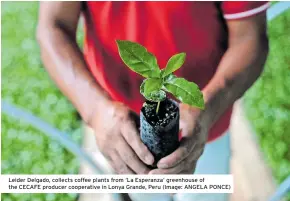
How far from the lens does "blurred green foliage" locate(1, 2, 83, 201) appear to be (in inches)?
34.9

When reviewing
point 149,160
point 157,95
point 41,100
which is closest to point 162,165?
point 149,160

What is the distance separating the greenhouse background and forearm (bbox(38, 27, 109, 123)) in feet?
0.09

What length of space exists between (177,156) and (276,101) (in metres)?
0.21

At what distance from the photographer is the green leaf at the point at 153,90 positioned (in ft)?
2.37

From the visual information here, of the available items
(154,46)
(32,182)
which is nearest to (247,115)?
(154,46)

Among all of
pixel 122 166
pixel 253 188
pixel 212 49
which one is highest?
pixel 212 49

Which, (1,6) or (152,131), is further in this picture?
(1,6)

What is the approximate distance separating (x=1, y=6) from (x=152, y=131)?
0.37 meters

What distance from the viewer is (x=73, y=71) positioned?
86cm

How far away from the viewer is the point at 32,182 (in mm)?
875

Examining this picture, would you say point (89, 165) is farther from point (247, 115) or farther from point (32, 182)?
point (247, 115)

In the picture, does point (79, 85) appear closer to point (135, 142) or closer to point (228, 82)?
point (135, 142)

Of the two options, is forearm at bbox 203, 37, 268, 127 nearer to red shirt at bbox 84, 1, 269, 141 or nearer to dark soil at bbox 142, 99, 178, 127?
red shirt at bbox 84, 1, 269, 141
